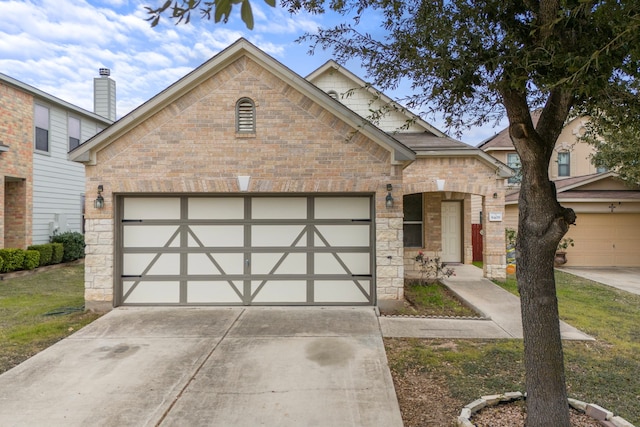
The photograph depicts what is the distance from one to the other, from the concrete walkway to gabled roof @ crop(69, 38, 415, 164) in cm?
845

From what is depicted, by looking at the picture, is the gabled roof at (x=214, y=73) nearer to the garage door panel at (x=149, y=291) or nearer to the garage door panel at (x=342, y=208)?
the garage door panel at (x=342, y=208)

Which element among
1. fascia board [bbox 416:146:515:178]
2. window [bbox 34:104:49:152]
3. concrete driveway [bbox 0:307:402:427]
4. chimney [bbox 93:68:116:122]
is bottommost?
concrete driveway [bbox 0:307:402:427]

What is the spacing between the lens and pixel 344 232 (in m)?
8.48

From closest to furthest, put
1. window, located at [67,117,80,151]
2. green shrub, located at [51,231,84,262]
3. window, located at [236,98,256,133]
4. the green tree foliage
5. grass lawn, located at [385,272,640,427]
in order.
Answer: the green tree foliage, grass lawn, located at [385,272,640,427], window, located at [236,98,256,133], green shrub, located at [51,231,84,262], window, located at [67,117,80,151]

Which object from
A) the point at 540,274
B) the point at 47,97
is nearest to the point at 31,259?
the point at 47,97

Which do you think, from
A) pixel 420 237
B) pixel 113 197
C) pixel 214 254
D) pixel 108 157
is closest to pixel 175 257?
pixel 214 254

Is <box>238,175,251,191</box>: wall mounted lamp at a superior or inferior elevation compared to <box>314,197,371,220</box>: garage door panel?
superior

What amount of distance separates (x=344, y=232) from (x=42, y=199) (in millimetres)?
13144

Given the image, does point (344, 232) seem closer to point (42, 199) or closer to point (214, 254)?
point (214, 254)

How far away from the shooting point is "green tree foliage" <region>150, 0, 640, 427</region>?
128 inches

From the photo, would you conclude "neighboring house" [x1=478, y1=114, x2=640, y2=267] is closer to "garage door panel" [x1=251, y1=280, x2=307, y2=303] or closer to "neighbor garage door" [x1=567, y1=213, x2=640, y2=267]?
"neighbor garage door" [x1=567, y1=213, x2=640, y2=267]

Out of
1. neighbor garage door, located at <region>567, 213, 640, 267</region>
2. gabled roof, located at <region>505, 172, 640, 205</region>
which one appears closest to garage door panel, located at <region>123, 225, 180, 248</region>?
A: gabled roof, located at <region>505, 172, 640, 205</region>

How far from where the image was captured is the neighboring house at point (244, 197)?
806 cm

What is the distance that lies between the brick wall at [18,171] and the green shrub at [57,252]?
822 mm
